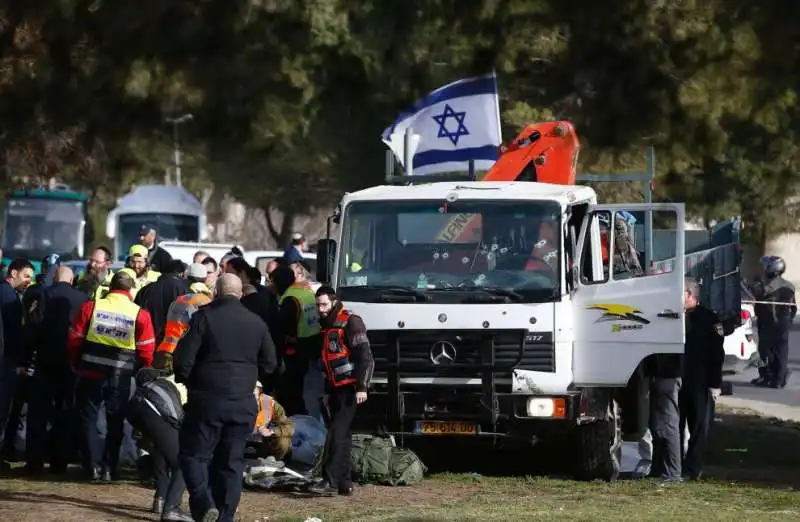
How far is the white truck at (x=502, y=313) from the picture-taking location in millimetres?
13688

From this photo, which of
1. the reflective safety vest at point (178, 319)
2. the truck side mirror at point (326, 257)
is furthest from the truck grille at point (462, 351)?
the reflective safety vest at point (178, 319)

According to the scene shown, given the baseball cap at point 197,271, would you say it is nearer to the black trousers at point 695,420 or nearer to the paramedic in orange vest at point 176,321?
the paramedic in orange vest at point 176,321

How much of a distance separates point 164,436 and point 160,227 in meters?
38.1

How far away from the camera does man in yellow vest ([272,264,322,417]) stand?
15039mm

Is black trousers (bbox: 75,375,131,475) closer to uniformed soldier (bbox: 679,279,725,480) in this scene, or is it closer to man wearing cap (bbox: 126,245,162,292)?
man wearing cap (bbox: 126,245,162,292)

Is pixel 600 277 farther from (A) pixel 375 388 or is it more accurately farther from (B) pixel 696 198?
(B) pixel 696 198

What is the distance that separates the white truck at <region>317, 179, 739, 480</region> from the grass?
552mm

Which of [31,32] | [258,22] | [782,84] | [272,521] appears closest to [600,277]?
[782,84]

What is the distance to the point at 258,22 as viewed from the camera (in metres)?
17.4

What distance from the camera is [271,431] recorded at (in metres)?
12.8

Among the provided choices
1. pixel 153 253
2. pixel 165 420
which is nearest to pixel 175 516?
pixel 165 420

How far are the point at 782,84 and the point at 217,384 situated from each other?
4.48 meters

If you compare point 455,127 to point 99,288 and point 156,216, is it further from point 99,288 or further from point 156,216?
point 156,216

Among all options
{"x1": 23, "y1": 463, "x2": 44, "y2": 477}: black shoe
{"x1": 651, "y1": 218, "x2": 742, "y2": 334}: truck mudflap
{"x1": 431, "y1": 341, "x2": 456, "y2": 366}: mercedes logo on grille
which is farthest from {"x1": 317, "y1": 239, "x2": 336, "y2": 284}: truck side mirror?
{"x1": 651, "y1": 218, "x2": 742, "y2": 334}: truck mudflap
